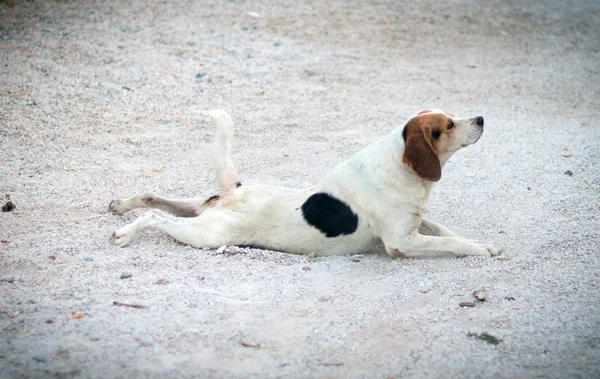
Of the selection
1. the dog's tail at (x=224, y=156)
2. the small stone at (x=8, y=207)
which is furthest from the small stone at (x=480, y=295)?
the small stone at (x=8, y=207)

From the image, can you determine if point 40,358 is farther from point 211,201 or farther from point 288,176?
point 288,176

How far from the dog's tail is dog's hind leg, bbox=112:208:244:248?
0.30 metres

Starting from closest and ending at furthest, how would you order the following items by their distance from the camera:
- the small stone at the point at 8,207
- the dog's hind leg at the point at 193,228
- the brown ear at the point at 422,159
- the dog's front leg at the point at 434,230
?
the brown ear at the point at 422,159 < the dog's hind leg at the point at 193,228 < the dog's front leg at the point at 434,230 < the small stone at the point at 8,207

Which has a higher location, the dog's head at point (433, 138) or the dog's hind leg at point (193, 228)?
the dog's head at point (433, 138)

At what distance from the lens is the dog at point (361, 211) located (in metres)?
4.96

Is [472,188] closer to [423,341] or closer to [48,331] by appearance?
[423,341]

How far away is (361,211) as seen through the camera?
500cm

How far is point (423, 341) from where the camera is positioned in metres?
3.74

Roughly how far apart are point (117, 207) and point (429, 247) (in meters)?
2.84

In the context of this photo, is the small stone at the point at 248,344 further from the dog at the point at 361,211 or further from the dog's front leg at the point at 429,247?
the dog's front leg at the point at 429,247

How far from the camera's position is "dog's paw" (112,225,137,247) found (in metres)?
5.09

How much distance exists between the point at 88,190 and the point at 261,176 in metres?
1.84

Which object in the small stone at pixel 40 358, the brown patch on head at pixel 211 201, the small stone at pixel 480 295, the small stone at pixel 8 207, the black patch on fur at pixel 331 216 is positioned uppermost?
the black patch on fur at pixel 331 216

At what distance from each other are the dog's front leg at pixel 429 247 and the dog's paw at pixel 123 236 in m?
2.11
